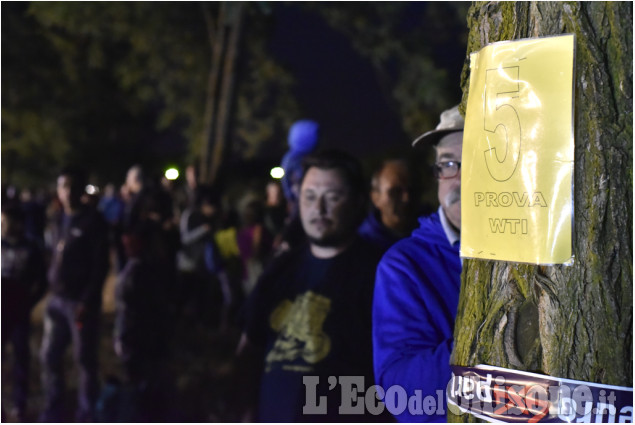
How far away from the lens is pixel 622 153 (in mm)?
1270

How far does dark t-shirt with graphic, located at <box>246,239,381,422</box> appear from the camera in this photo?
122 inches

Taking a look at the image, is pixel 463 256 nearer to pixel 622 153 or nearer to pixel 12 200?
pixel 622 153

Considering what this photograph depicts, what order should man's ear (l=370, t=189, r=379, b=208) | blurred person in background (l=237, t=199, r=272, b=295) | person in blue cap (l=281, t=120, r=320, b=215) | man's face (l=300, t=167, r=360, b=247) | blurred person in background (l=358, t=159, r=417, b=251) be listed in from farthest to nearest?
1. blurred person in background (l=237, t=199, r=272, b=295)
2. person in blue cap (l=281, t=120, r=320, b=215)
3. man's ear (l=370, t=189, r=379, b=208)
4. blurred person in background (l=358, t=159, r=417, b=251)
5. man's face (l=300, t=167, r=360, b=247)

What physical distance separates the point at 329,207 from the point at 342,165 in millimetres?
201

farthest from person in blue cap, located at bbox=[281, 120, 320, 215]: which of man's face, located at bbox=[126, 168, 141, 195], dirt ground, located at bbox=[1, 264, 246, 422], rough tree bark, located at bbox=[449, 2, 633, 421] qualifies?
rough tree bark, located at bbox=[449, 2, 633, 421]

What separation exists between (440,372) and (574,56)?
86 centimetres

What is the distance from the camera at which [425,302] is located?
78.0 inches

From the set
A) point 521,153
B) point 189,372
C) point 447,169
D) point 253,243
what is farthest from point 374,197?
point 189,372

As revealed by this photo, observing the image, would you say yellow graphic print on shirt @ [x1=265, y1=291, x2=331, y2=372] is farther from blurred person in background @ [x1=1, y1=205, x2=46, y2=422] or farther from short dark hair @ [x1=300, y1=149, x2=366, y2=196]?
blurred person in background @ [x1=1, y1=205, x2=46, y2=422]

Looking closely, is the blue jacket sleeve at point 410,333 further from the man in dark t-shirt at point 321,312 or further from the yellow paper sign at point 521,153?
the man in dark t-shirt at point 321,312

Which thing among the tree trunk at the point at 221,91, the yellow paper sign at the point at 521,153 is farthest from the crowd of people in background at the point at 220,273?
the tree trunk at the point at 221,91

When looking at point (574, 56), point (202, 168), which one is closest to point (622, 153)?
point (574, 56)

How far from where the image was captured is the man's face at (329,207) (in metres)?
3.27

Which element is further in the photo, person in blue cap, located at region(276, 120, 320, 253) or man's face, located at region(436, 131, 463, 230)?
person in blue cap, located at region(276, 120, 320, 253)
